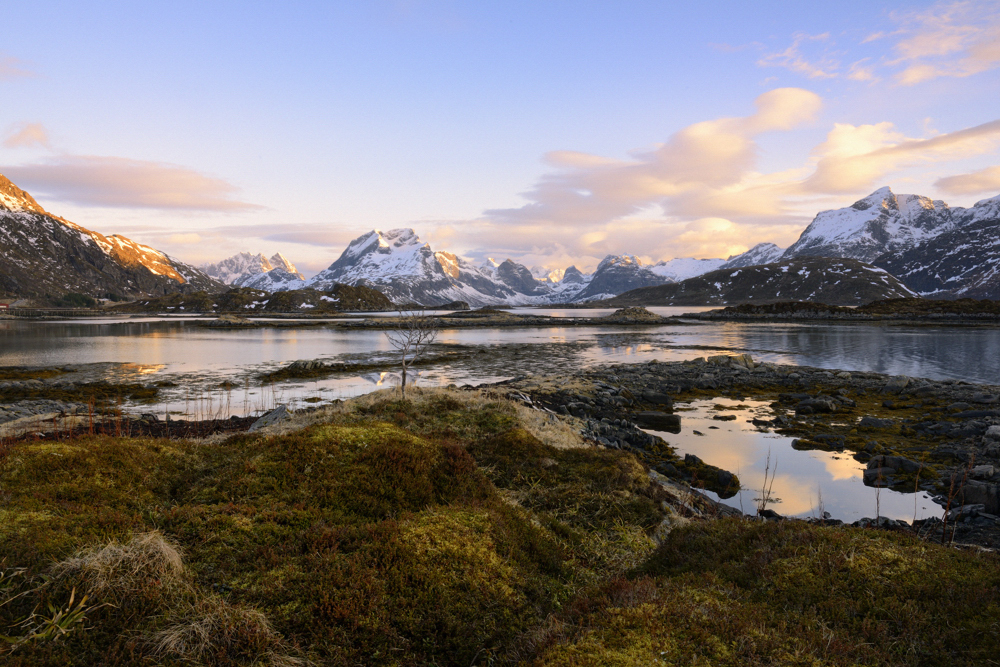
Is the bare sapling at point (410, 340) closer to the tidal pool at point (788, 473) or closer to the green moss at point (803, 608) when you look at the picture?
the green moss at point (803, 608)

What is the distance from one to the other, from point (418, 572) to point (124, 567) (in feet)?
11.9

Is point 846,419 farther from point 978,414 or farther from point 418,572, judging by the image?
point 418,572

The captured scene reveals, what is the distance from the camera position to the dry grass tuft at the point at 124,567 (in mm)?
5738

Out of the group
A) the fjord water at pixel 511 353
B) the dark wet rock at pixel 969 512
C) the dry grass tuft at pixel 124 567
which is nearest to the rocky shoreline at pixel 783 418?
the dark wet rock at pixel 969 512

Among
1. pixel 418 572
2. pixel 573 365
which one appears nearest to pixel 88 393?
pixel 418 572

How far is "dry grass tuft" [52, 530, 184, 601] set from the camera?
5.74 m

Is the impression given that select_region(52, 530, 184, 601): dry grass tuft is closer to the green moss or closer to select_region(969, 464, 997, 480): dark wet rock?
the green moss

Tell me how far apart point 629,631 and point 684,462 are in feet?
55.8

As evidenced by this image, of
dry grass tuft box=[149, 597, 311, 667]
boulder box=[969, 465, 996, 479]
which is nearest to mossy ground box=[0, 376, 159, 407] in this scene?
dry grass tuft box=[149, 597, 311, 667]

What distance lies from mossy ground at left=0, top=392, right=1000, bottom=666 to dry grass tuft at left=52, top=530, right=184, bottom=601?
3 cm

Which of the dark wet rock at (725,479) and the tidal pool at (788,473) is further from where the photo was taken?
the dark wet rock at (725,479)

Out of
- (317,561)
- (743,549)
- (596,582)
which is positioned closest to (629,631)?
(596,582)

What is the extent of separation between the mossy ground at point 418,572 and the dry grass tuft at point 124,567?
1.2 inches

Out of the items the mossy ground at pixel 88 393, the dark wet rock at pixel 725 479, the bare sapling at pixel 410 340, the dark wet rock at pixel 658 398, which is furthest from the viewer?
the mossy ground at pixel 88 393
